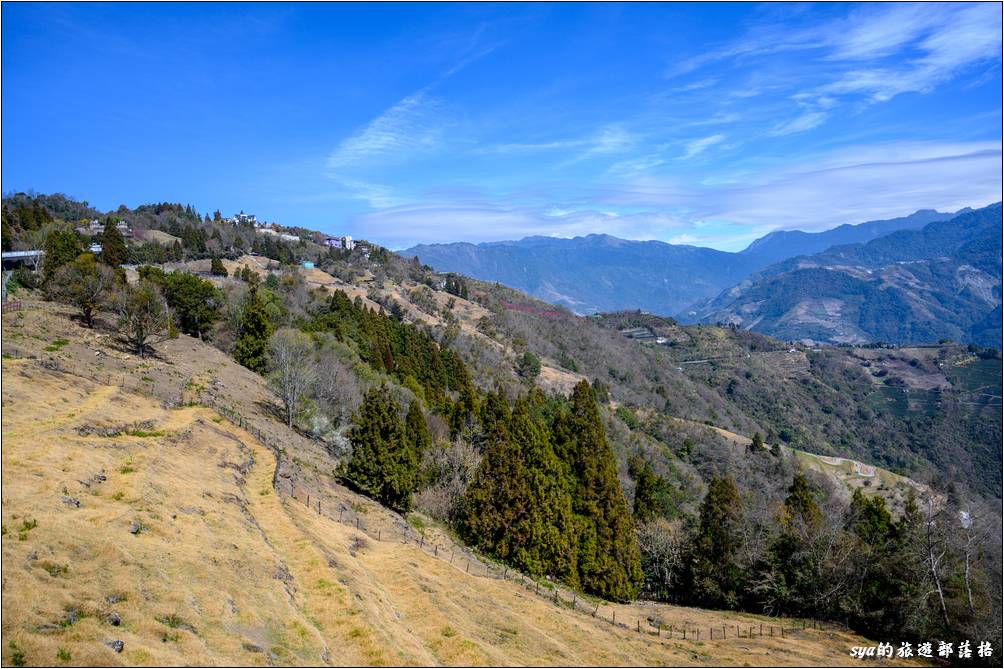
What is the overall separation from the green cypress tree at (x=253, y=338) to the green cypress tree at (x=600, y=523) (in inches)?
1017

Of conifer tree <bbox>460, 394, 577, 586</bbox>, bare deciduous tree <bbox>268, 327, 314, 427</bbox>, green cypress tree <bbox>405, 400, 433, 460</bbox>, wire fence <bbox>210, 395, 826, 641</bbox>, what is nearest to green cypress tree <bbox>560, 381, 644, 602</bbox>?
conifer tree <bbox>460, 394, 577, 586</bbox>

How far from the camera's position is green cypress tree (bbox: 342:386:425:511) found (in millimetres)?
29812

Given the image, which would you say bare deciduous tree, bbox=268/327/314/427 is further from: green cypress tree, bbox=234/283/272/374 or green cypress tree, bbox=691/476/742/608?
green cypress tree, bbox=691/476/742/608

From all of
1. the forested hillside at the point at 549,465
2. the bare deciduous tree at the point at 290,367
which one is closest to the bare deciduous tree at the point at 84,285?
the forested hillside at the point at 549,465

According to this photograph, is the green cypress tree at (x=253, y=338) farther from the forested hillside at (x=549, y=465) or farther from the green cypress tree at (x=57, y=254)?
the green cypress tree at (x=57, y=254)

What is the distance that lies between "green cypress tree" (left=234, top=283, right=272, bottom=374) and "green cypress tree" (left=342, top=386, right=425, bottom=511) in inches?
796

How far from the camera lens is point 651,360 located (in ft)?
432

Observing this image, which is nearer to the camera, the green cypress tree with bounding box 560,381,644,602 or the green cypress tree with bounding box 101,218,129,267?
the green cypress tree with bounding box 560,381,644,602

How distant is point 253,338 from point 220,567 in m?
34.9

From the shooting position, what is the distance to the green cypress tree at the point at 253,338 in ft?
154

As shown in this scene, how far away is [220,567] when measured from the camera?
15.4m

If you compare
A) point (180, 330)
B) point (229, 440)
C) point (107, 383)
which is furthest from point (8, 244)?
point (229, 440)

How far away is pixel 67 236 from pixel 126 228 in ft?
190

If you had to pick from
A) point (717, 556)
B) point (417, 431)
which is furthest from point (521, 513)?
point (717, 556)
